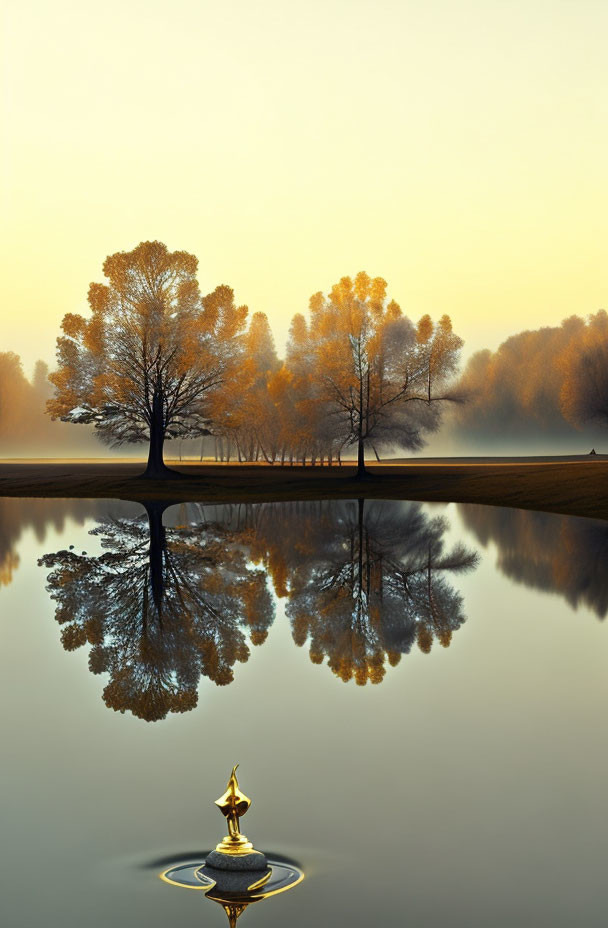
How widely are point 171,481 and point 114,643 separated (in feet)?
118

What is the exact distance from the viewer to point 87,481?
154 ft

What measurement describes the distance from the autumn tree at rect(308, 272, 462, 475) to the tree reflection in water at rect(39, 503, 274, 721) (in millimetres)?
26789

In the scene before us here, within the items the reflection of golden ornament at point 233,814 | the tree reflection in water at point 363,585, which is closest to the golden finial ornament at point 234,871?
the reflection of golden ornament at point 233,814

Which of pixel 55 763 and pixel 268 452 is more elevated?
pixel 268 452

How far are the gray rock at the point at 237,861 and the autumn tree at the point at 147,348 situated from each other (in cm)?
4198

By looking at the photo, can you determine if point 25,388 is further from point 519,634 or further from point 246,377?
point 519,634

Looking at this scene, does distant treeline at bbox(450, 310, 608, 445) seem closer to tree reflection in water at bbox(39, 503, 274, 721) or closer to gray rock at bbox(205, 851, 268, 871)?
tree reflection in water at bbox(39, 503, 274, 721)

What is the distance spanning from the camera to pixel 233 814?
467 cm

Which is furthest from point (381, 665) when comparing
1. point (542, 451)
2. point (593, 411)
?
point (542, 451)

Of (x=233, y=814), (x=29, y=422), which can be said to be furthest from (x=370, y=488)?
(x=29, y=422)

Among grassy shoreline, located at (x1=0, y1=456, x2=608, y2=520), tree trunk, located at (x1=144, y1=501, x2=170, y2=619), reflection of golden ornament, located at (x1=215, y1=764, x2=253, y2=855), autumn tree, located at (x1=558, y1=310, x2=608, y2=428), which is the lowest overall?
reflection of golden ornament, located at (x1=215, y1=764, x2=253, y2=855)

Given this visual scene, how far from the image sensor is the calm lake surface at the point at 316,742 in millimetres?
4602

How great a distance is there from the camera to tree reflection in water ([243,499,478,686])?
1055cm

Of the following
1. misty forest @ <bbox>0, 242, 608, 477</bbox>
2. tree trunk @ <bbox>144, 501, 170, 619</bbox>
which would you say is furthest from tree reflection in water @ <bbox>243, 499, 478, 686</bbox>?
misty forest @ <bbox>0, 242, 608, 477</bbox>
